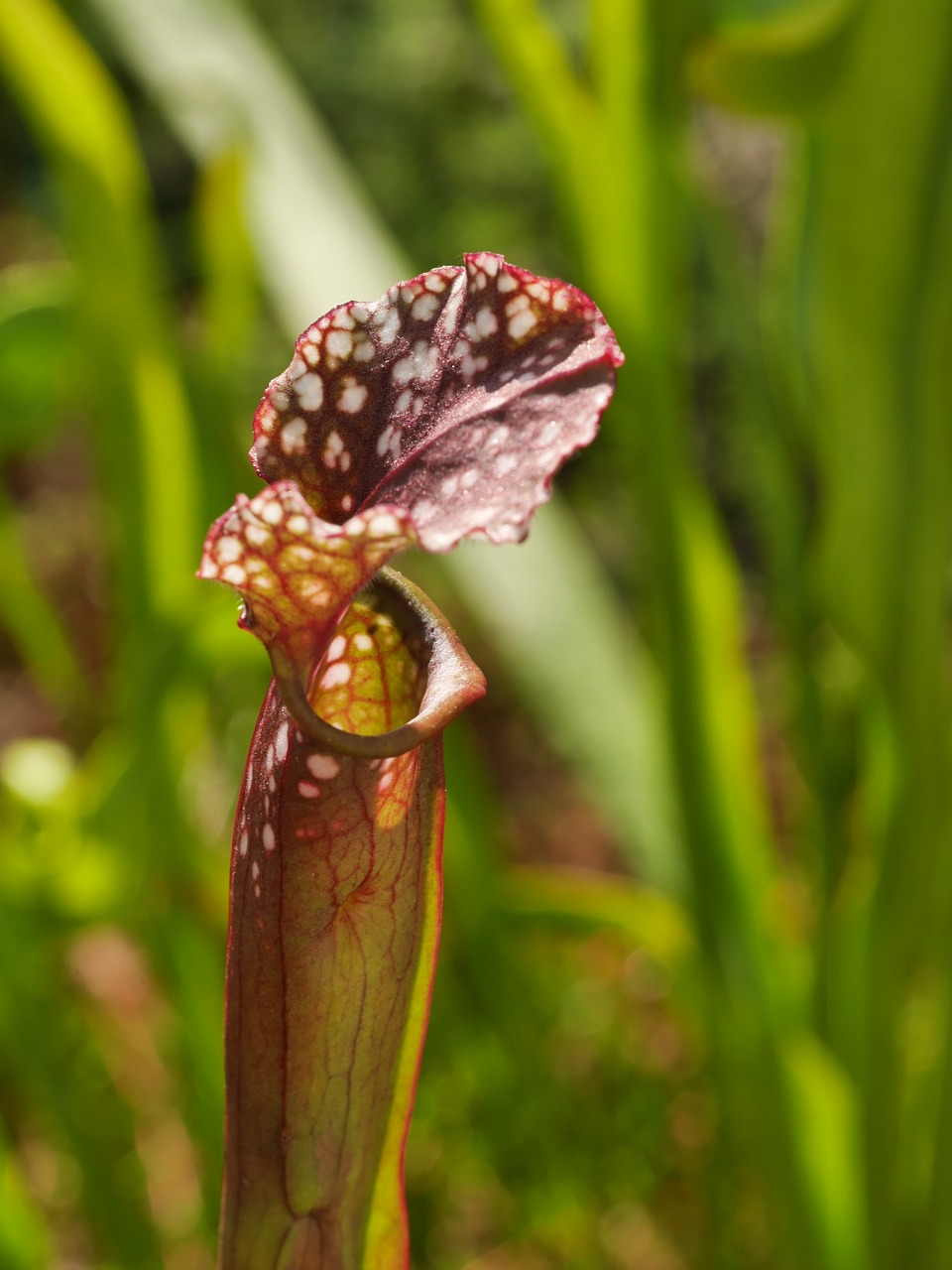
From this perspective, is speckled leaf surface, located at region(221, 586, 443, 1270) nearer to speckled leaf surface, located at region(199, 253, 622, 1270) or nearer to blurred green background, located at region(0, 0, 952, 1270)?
speckled leaf surface, located at region(199, 253, 622, 1270)

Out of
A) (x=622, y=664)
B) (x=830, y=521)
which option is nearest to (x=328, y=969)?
(x=830, y=521)

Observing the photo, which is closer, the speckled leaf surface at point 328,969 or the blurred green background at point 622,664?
the speckled leaf surface at point 328,969

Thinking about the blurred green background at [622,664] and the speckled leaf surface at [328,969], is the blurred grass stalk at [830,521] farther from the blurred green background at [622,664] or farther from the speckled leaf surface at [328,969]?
the speckled leaf surface at [328,969]

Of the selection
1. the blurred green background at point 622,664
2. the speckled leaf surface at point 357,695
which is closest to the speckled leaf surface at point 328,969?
the speckled leaf surface at point 357,695

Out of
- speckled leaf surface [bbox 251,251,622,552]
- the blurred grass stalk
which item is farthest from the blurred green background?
speckled leaf surface [bbox 251,251,622,552]

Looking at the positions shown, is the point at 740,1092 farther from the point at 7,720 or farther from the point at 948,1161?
the point at 7,720
